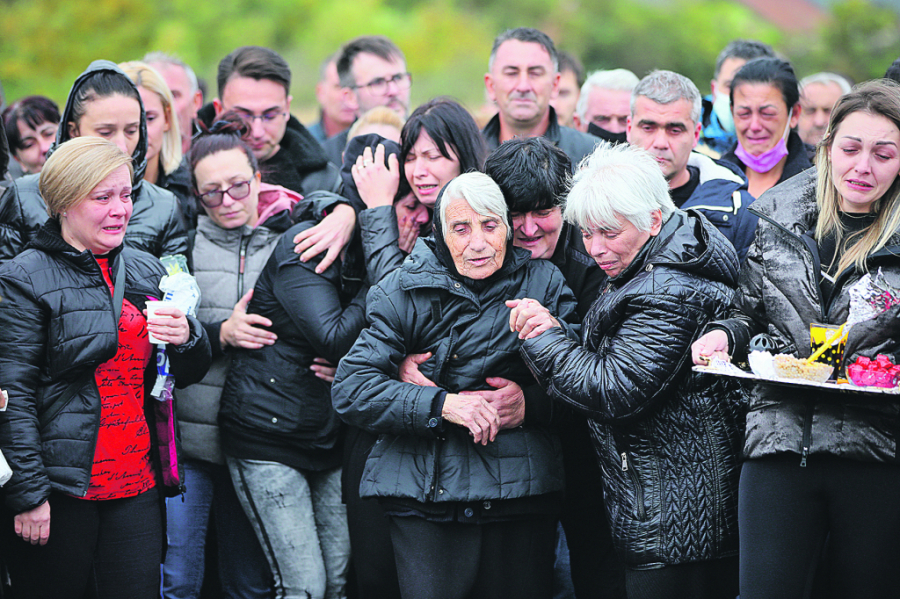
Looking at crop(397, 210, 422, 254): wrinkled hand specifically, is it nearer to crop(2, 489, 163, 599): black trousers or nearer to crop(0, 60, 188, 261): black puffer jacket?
crop(0, 60, 188, 261): black puffer jacket

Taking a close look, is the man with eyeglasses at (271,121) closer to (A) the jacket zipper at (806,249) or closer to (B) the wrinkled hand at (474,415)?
(B) the wrinkled hand at (474,415)

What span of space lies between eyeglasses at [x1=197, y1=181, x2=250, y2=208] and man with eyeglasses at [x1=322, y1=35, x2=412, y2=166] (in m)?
1.87

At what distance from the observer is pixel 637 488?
2941 mm

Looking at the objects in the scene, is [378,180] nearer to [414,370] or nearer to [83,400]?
[414,370]

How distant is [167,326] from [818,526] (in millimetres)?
2422

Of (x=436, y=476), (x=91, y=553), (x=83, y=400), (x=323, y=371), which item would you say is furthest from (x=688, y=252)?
(x=91, y=553)

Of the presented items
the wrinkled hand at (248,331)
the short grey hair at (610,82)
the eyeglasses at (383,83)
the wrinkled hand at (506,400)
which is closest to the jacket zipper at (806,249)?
the wrinkled hand at (506,400)

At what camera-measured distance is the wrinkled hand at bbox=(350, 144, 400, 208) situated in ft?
12.4

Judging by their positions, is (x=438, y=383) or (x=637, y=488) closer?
(x=637, y=488)

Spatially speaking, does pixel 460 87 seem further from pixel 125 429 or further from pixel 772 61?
pixel 125 429

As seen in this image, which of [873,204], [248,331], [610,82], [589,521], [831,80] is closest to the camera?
[873,204]

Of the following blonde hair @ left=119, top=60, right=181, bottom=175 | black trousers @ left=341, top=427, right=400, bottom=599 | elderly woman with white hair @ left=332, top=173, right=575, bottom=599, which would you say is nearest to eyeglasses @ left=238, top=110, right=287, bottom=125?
blonde hair @ left=119, top=60, right=181, bottom=175

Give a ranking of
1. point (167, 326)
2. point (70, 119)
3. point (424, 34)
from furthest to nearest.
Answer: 1. point (424, 34)
2. point (70, 119)
3. point (167, 326)

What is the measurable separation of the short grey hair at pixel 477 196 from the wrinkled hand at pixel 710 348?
0.82 m
